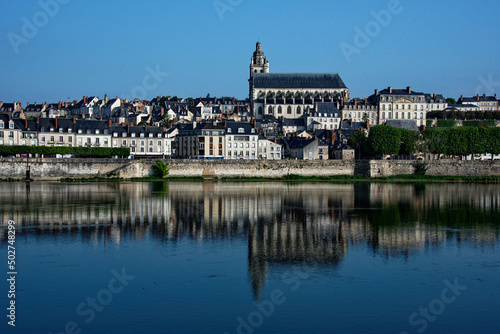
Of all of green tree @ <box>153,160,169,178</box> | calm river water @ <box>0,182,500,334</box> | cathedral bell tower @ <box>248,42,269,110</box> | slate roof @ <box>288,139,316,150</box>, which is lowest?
calm river water @ <box>0,182,500,334</box>

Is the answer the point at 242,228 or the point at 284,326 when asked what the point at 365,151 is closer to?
the point at 242,228

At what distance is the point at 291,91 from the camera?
294 feet

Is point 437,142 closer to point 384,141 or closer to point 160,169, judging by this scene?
point 384,141

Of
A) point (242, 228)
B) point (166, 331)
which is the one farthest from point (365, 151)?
point (166, 331)

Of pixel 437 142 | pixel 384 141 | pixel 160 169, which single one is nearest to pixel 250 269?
pixel 160 169

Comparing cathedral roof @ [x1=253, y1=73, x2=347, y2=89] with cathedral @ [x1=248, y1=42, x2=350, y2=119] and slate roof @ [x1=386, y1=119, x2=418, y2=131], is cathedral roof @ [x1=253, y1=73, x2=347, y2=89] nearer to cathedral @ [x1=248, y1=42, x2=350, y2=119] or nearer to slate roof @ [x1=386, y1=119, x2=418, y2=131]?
cathedral @ [x1=248, y1=42, x2=350, y2=119]

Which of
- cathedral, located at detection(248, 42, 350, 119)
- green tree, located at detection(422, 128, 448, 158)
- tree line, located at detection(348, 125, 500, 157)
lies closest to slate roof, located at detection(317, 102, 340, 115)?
cathedral, located at detection(248, 42, 350, 119)

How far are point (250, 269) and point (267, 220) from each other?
735 cm

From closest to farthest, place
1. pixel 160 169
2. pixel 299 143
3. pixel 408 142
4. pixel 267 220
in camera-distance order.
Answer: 1. pixel 267 220
2. pixel 160 169
3. pixel 299 143
4. pixel 408 142

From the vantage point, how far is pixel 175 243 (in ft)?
53.4

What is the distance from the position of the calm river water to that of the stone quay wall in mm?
18036

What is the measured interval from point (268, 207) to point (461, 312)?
47.1 ft

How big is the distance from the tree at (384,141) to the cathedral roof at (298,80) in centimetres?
3967

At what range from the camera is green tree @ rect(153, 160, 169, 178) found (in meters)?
43.3
